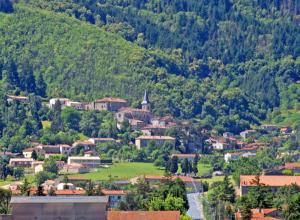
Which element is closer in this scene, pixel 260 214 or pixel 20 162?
pixel 260 214

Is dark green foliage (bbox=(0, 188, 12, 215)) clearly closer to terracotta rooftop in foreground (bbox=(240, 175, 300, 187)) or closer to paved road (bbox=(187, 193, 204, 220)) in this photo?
paved road (bbox=(187, 193, 204, 220))

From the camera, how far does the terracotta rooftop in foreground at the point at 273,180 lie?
483ft

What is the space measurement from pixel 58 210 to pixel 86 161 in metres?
78.8

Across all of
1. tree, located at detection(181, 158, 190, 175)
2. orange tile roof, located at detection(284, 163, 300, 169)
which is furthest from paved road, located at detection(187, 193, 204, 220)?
orange tile roof, located at detection(284, 163, 300, 169)

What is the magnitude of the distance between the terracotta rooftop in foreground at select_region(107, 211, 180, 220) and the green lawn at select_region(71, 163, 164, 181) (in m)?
56.2

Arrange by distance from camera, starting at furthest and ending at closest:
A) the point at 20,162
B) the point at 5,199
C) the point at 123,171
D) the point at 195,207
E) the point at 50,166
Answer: the point at 20,162, the point at 123,171, the point at 50,166, the point at 195,207, the point at 5,199

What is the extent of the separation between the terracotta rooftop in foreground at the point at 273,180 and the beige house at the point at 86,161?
1240 inches

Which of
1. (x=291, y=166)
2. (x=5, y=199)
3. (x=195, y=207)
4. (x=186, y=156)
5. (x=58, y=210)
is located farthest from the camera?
(x=186, y=156)

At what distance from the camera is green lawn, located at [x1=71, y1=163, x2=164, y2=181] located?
16875cm

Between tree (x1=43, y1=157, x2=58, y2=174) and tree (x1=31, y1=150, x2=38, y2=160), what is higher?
tree (x1=31, y1=150, x2=38, y2=160)

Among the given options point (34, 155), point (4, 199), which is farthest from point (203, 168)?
point (4, 199)

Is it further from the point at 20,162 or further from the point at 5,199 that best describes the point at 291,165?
the point at 5,199

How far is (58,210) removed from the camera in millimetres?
102562


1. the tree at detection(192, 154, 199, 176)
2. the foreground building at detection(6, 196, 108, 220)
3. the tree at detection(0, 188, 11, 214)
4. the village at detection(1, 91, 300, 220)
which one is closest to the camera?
the foreground building at detection(6, 196, 108, 220)
